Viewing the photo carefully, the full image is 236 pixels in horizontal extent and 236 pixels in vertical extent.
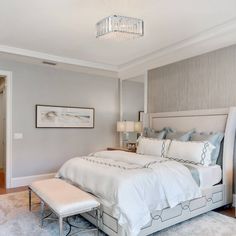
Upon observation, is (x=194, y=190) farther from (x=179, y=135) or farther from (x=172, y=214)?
(x=179, y=135)

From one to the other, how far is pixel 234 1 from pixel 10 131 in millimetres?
4400

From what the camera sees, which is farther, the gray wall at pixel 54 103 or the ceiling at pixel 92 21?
the gray wall at pixel 54 103

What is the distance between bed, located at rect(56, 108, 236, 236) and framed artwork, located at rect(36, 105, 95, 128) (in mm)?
1831

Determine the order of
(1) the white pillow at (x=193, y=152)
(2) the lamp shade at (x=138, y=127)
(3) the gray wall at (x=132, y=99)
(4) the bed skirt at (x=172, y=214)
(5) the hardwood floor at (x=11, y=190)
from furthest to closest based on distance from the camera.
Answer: (3) the gray wall at (x=132, y=99) → (2) the lamp shade at (x=138, y=127) → (5) the hardwood floor at (x=11, y=190) → (1) the white pillow at (x=193, y=152) → (4) the bed skirt at (x=172, y=214)

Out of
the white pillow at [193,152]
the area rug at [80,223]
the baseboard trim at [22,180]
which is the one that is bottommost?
the area rug at [80,223]

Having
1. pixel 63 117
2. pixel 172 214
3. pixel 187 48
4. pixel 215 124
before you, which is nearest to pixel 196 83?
pixel 187 48

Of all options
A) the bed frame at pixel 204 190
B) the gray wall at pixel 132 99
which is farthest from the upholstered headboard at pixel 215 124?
the gray wall at pixel 132 99

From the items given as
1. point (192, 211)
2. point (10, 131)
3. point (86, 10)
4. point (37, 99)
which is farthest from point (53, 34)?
point (192, 211)

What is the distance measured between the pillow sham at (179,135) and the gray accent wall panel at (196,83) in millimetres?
530

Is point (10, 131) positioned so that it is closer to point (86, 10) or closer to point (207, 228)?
point (86, 10)

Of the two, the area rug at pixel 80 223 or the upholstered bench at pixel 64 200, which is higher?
the upholstered bench at pixel 64 200

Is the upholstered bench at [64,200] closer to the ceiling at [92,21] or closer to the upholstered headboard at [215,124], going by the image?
the upholstered headboard at [215,124]

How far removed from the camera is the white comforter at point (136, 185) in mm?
2328

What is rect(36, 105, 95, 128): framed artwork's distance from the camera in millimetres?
5074
